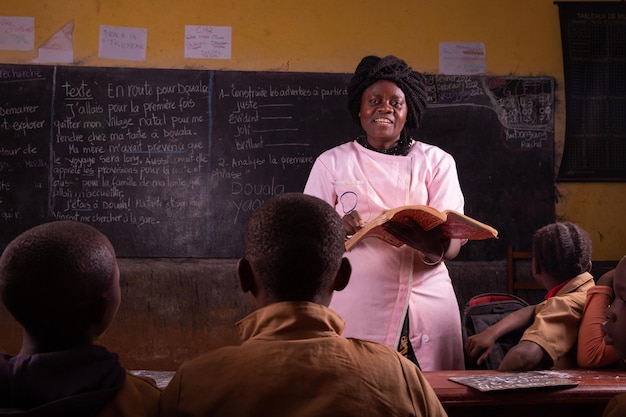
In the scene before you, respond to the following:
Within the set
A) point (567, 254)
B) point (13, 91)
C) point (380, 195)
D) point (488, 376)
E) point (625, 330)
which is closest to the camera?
point (625, 330)

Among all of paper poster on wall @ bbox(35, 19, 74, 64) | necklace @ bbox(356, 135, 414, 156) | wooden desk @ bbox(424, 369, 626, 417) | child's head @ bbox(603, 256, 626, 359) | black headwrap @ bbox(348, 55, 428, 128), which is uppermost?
paper poster on wall @ bbox(35, 19, 74, 64)

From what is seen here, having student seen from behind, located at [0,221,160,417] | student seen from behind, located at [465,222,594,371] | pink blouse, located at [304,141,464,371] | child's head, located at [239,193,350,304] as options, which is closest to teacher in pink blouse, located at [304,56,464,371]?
pink blouse, located at [304,141,464,371]

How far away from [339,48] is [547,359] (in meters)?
3.13

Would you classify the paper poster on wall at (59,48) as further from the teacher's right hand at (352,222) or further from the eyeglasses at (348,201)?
the teacher's right hand at (352,222)

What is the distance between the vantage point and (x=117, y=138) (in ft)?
14.7

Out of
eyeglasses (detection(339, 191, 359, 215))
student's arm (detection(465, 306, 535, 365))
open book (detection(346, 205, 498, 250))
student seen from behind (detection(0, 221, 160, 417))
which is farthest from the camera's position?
eyeglasses (detection(339, 191, 359, 215))

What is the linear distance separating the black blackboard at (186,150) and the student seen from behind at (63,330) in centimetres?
342

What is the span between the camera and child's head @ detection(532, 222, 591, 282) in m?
2.08

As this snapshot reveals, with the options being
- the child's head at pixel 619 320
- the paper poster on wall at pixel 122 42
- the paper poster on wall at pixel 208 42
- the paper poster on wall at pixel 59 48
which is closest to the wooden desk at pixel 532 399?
the child's head at pixel 619 320

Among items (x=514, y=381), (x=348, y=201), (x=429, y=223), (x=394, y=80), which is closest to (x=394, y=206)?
(x=348, y=201)

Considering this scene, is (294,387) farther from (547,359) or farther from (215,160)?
(215,160)

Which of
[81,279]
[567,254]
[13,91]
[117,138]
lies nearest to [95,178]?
[117,138]

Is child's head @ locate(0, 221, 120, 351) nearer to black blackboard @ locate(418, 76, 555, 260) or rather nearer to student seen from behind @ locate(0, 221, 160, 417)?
student seen from behind @ locate(0, 221, 160, 417)

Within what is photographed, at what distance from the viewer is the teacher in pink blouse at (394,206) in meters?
2.08
